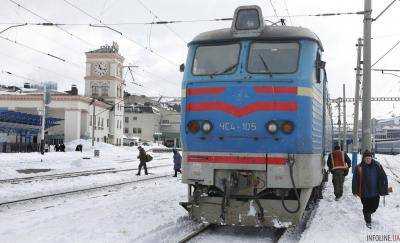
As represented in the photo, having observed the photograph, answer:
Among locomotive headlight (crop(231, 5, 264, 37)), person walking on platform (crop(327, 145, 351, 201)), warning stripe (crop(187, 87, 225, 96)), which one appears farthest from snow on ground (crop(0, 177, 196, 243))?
person walking on platform (crop(327, 145, 351, 201))

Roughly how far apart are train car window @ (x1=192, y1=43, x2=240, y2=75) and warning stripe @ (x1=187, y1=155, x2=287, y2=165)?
160cm

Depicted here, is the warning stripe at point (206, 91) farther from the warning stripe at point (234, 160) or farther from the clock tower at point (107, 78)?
the clock tower at point (107, 78)

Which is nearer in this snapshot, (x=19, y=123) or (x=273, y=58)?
(x=273, y=58)

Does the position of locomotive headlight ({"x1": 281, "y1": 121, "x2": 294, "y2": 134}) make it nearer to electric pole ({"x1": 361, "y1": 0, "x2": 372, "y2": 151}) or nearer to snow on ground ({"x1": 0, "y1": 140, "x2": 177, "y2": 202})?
electric pole ({"x1": 361, "y1": 0, "x2": 372, "y2": 151})

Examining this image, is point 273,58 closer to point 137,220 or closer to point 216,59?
point 216,59

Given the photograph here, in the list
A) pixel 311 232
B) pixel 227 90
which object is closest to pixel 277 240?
pixel 311 232

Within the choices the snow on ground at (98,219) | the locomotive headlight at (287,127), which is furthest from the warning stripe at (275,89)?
the snow on ground at (98,219)

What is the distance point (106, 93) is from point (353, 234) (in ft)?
241

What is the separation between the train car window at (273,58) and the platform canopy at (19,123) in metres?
37.9

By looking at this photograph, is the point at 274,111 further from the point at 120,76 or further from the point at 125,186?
the point at 120,76

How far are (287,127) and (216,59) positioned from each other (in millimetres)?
1946

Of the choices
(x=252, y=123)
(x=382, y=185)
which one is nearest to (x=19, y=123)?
(x=252, y=123)

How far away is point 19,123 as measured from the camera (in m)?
47.9

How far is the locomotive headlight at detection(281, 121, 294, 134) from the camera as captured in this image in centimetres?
977
